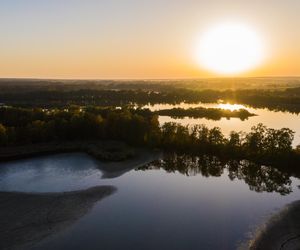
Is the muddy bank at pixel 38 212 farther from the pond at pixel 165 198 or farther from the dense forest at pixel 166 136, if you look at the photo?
the dense forest at pixel 166 136

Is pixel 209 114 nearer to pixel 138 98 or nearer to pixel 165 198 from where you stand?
pixel 138 98

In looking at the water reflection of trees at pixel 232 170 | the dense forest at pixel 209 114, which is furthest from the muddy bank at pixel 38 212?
the dense forest at pixel 209 114

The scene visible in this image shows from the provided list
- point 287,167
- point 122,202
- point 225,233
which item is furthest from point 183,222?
point 287,167

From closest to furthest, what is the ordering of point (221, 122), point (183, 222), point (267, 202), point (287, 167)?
point (183, 222) < point (267, 202) < point (287, 167) < point (221, 122)

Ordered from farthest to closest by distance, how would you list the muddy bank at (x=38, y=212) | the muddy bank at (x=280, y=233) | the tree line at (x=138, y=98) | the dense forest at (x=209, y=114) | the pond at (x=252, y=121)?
the tree line at (x=138, y=98)
the dense forest at (x=209, y=114)
the pond at (x=252, y=121)
the muddy bank at (x=38, y=212)
the muddy bank at (x=280, y=233)

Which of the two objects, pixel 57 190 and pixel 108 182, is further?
pixel 108 182

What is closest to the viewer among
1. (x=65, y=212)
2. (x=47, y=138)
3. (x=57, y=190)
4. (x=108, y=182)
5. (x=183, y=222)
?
(x=183, y=222)

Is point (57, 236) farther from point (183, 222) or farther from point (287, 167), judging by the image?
point (287, 167)
